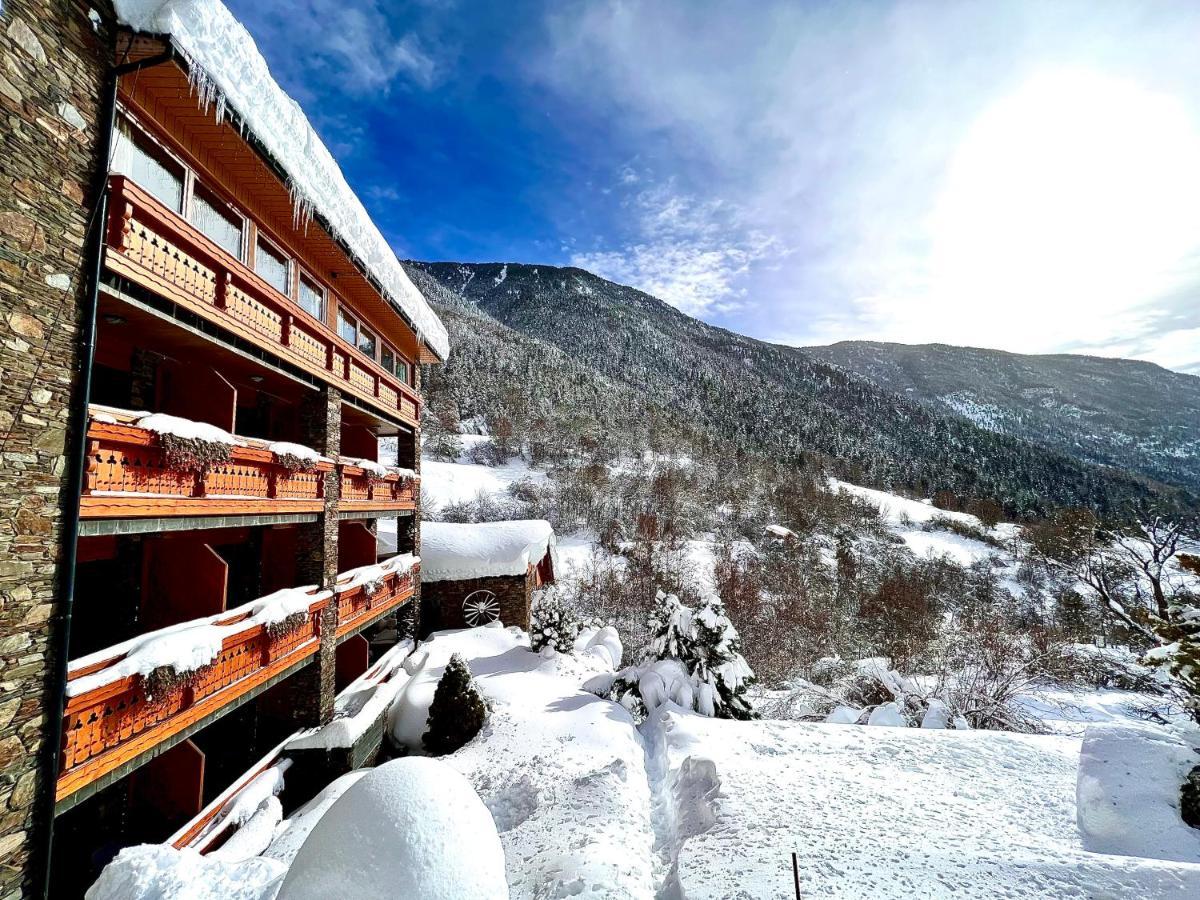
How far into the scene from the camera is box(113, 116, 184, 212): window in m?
6.06

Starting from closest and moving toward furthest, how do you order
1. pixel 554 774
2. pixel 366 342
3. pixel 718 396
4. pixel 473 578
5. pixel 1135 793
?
pixel 1135 793
pixel 554 774
pixel 366 342
pixel 473 578
pixel 718 396

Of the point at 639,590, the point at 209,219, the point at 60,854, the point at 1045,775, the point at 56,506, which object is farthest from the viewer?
the point at 639,590

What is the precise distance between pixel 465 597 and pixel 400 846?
1666 centimetres

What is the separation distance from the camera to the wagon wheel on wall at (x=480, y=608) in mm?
19328

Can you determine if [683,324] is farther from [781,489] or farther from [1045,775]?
[1045,775]

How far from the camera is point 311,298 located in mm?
11000

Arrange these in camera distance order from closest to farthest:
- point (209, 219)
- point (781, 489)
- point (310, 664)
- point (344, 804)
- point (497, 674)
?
point (344, 804) < point (209, 219) < point (310, 664) < point (497, 674) < point (781, 489)

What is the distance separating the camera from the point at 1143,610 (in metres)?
10.6

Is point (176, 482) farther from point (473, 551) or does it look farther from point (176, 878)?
point (473, 551)

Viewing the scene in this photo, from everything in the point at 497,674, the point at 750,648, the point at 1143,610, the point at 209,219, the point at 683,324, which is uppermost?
the point at 683,324

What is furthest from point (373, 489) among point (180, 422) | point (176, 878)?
point (176, 878)

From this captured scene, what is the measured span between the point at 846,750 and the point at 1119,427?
257282mm

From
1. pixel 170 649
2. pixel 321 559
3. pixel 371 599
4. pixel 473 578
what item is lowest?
pixel 473 578

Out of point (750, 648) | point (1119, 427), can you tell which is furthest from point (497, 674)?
point (1119, 427)
